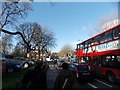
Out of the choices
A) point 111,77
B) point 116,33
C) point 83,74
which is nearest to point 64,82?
point 116,33

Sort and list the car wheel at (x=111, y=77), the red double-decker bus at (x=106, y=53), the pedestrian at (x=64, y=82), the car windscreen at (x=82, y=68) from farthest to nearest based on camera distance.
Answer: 1. the car windscreen at (x=82, y=68)
2. the car wheel at (x=111, y=77)
3. the red double-decker bus at (x=106, y=53)
4. the pedestrian at (x=64, y=82)

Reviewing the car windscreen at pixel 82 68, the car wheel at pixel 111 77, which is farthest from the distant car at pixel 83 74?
the car wheel at pixel 111 77

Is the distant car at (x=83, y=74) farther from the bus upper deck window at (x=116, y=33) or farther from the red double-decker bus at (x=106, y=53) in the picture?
the bus upper deck window at (x=116, y=33)

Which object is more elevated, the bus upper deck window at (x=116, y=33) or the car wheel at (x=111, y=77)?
the bus upper deck window at (x=116, y=33)

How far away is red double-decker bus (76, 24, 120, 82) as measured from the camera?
62.3 feet

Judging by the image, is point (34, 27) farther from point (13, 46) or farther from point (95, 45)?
point (95, 45)

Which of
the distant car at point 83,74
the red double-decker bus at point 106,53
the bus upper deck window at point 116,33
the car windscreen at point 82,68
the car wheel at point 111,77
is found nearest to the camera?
the bus upper deck window at point 116,33

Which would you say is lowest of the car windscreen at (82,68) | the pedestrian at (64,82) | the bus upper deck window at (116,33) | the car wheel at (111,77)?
the car wheel at (111,77)

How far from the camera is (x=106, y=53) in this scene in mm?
21188

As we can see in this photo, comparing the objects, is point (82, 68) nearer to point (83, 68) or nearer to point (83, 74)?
point (83, 68)

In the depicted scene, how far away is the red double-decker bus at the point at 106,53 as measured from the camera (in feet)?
62.3

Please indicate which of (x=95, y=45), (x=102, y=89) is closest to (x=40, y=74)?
(x=102, y=89)

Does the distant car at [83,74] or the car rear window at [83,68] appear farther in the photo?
the car rear window at [83,68]

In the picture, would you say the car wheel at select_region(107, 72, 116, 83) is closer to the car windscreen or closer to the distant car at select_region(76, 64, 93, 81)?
the distant car at select_region(76, 64, 93, 81)
